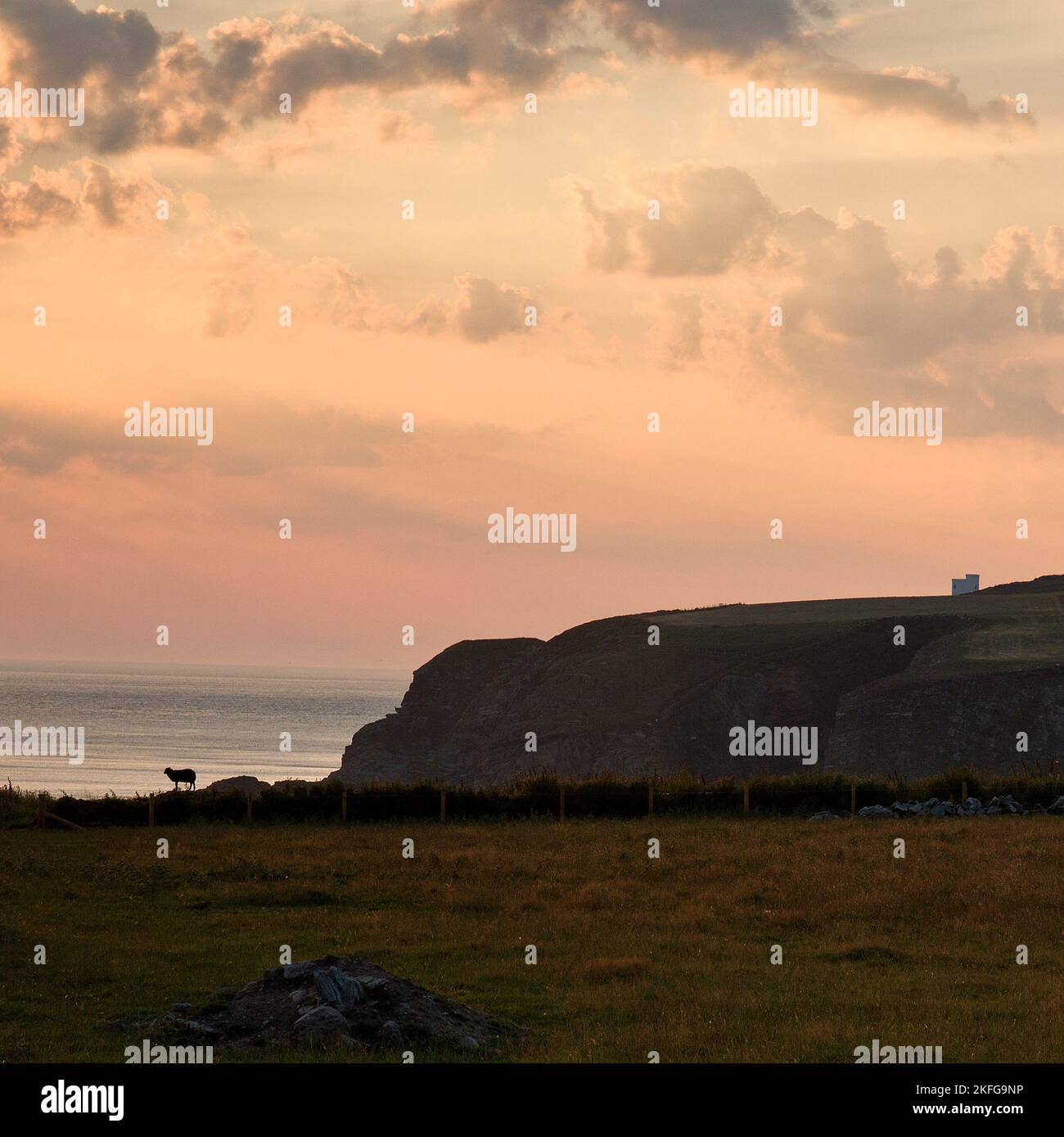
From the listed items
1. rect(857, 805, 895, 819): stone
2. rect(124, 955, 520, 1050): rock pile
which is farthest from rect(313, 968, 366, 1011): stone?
rect(857, 805, 895, 819): stone

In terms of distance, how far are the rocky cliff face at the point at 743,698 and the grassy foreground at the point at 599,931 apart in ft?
288

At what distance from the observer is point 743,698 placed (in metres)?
158

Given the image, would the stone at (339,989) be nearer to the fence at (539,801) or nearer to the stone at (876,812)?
the fence at (539,801)

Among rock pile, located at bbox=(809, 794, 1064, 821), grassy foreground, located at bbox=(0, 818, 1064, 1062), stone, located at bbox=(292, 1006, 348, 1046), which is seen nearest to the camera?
stone, located at bbox=(292, 1006, 348, 1046)

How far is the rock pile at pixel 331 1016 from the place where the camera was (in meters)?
17.8

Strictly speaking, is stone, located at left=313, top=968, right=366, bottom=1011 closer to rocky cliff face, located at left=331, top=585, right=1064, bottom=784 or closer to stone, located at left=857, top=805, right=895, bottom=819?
stone, located at left=857, top=805, right=895, bottom=819

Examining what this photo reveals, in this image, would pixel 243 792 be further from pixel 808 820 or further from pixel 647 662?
pixel 647 662

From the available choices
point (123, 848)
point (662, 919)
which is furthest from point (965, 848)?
point (123, 848)

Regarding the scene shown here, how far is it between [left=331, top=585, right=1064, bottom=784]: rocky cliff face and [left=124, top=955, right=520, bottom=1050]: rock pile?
110m

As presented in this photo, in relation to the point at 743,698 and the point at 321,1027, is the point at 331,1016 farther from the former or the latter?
the point at 743,698

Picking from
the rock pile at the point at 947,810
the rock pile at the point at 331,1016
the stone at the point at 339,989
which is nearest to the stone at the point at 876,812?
the rock pile at the point at 947,810

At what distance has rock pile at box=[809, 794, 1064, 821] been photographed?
5378cm

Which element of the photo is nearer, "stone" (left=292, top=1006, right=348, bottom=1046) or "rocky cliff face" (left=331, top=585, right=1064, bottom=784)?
"stone" (left=292, top=1006, right=348, bottom=1046)

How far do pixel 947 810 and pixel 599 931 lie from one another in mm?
30983
